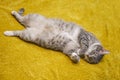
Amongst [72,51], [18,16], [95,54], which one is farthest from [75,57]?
[18,16]

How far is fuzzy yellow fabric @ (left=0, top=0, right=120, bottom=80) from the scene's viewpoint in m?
1.63

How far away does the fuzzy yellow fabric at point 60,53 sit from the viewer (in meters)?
1.63

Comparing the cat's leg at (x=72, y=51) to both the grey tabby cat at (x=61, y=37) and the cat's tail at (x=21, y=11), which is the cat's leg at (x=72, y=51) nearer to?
the grey tabby cat at (x=61, y=37)

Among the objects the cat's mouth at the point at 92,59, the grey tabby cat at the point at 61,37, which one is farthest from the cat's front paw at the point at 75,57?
the cat's mouth at the point at 92,59

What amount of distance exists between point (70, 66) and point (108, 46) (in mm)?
538

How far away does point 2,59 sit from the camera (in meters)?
1.64

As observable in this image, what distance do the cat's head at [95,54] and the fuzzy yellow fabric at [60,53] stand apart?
43 millimetres

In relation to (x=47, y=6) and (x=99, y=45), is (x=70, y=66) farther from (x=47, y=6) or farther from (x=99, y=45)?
(x=47, y=6)

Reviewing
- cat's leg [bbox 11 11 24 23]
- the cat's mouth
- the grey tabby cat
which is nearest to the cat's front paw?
the grey tabby cat

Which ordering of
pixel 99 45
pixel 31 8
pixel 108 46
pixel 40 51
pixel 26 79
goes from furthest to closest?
pixel 31 8
pixel 108 46
pixel 99 45
pixel 40 51
pixel 26 79

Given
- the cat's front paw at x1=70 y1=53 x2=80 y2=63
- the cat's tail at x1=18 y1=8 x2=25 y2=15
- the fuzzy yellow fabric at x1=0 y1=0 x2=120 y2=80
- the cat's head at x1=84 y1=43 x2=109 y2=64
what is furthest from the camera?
the cat's tail at x1=18 y1=8 x2=25 y2=15

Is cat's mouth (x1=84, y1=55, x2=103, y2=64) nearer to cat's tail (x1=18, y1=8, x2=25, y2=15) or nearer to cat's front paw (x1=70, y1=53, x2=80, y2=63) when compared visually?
cat's front paw (x1=70, y1=53, x2=80, y2=63)

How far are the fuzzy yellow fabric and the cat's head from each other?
43mm

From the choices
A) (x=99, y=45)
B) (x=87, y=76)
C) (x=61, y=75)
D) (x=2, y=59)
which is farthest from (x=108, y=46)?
(x=2, y=59)
